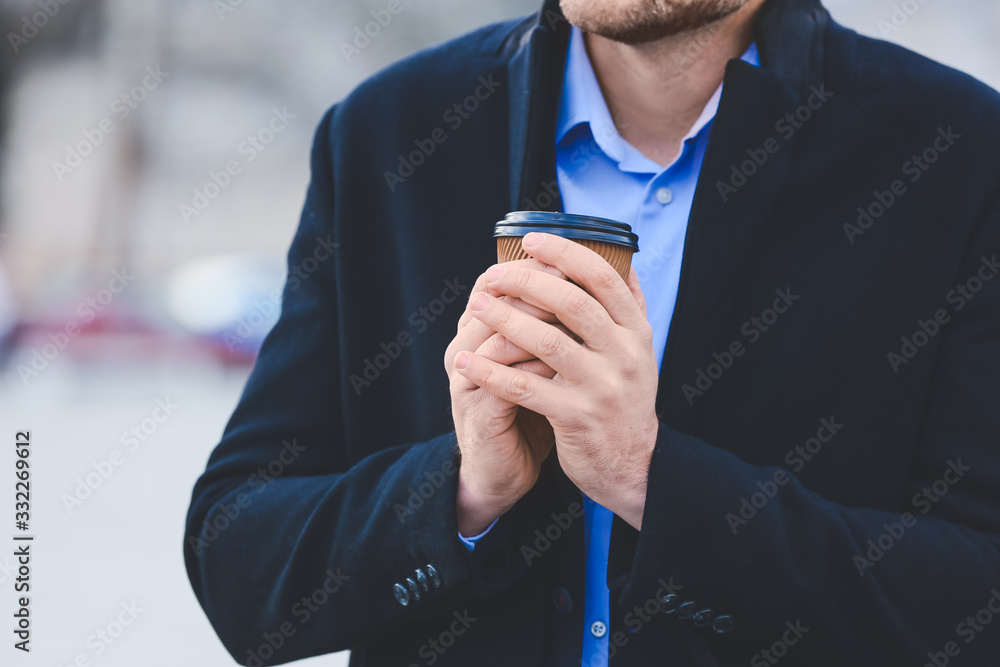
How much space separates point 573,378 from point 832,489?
61cm

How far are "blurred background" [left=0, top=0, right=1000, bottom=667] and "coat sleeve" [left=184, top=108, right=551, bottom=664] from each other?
15.5 feet

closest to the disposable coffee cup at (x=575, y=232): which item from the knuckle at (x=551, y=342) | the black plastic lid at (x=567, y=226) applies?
the black plastic lid at (x=567, y=226)

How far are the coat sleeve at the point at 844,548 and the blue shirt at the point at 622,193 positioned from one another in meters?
0.15

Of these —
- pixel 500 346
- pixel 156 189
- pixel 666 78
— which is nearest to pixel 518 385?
pixel 500 346

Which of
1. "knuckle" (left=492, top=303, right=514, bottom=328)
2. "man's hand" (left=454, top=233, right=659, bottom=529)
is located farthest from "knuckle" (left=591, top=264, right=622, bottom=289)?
"knuckle" (left=492, top=303, right=514, bottom=328)

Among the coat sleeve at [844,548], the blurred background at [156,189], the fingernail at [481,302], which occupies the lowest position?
the coat sleeve at [844,548]

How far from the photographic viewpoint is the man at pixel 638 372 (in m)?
1.12

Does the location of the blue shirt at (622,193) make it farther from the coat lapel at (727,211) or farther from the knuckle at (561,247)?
the knuckle at (561,247)

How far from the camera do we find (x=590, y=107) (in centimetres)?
149

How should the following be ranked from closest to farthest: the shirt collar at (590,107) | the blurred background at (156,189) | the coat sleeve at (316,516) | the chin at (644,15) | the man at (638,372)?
the man at (638,372), the coat sleeve at (316,516), the chin at (644,15), the shirt collar at (590,107), the blurred background at (156,189)

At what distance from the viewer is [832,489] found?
1.34 metres

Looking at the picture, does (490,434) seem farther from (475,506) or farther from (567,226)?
(567,226)

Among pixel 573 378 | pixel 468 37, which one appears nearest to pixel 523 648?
pixel 573 378

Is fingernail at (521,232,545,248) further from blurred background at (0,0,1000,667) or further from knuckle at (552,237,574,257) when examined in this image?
blurred background at (0,0,1000,667)
